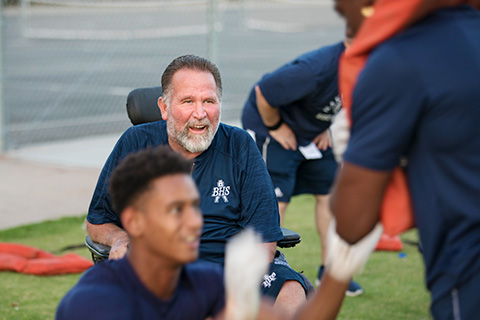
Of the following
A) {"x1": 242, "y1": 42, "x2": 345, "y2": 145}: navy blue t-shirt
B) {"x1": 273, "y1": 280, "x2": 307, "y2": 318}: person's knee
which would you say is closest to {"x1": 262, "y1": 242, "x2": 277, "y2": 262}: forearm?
{"x1": 273, "y1": 280, "x2": 307, "y2": 318}: person's knee

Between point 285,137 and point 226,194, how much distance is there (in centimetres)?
174

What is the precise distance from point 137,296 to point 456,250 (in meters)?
0.86

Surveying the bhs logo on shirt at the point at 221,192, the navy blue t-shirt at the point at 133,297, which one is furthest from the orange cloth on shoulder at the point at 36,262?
the navy blue t-shirt at the point at 133,297

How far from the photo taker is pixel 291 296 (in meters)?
3.20

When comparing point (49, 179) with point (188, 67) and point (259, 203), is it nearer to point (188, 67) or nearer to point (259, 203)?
point (188, 67)

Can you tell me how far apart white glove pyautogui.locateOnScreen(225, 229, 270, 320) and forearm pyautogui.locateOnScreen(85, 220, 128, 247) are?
146 centimetres

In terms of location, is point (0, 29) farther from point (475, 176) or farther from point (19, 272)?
point (475, 176)

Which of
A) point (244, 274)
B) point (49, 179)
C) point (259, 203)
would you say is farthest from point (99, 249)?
point (49, 179)

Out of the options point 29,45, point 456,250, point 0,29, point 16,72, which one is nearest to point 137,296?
point 456,250

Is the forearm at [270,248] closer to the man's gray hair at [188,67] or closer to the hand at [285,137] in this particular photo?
the man's gray hair at [188,67]

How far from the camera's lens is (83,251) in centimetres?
579

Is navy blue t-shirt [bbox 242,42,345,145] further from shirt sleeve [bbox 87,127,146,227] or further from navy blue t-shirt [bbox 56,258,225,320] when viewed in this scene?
navy blue t-shirt [bbox 56,258,225,320]

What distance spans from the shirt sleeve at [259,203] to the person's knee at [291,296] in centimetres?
20

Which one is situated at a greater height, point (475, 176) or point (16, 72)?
point (475, 176)
